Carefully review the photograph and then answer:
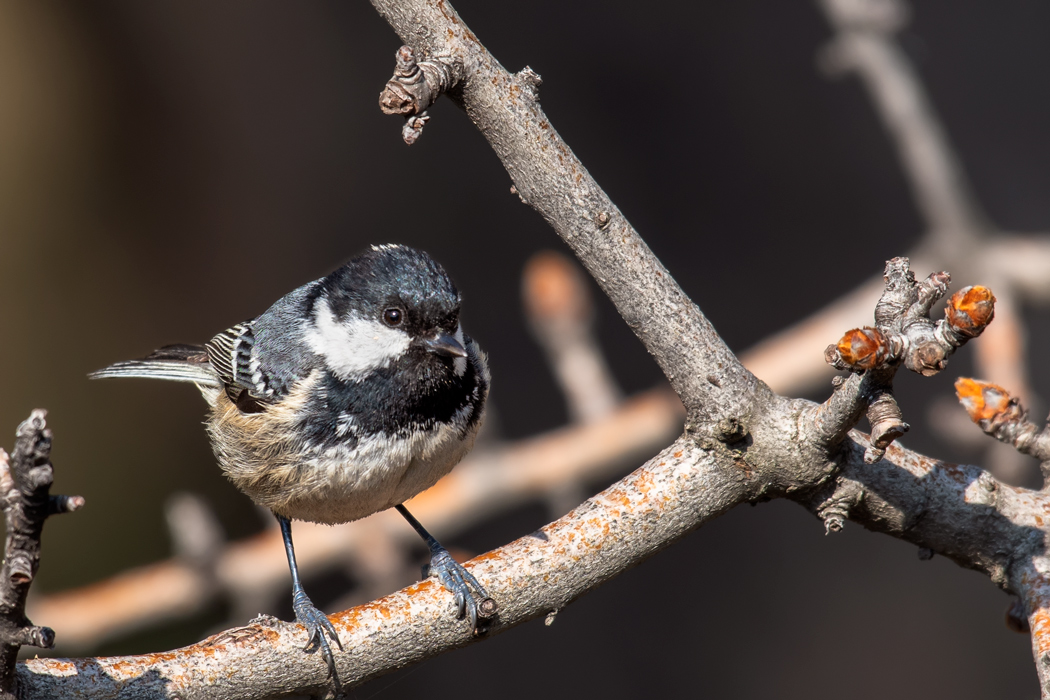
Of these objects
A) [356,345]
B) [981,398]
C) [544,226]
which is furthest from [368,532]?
[981,398]

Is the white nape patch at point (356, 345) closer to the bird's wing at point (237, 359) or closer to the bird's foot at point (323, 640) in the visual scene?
the bird's wing at point (237, 359)

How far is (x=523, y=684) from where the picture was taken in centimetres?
509

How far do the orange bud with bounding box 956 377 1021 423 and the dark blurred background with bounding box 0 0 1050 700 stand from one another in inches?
138

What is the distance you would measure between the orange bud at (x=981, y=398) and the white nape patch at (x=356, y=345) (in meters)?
1.33

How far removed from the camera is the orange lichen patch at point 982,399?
1.64 m

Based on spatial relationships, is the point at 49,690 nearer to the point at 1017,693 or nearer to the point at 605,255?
the point at 605,255

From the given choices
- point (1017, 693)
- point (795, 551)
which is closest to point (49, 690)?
point (795, 551)

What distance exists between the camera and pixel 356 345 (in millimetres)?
2434

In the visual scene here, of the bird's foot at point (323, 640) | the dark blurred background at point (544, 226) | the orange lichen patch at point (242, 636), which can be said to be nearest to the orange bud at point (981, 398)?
the bird's foot at point (323, 640)

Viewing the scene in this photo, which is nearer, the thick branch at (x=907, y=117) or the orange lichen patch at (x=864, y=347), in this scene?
the orange lichen patch at (x=864, y=347)

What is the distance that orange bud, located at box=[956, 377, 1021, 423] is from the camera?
64.6 inches

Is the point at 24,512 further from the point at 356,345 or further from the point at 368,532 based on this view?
the point at 368,532

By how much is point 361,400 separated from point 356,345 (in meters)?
0.19

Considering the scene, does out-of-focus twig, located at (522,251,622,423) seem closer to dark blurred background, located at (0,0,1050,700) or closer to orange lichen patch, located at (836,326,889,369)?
dark blurred background, located at (0,0,1050,700)
